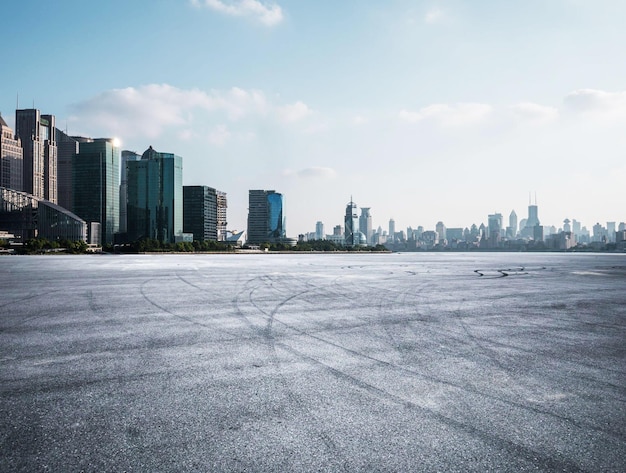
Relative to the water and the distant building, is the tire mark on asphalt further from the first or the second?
the distant building

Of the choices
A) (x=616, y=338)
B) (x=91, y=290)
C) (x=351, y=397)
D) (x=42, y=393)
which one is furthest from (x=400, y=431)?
(x=91, y=290)

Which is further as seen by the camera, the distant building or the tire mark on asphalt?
the distant building

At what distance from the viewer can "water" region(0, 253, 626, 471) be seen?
3957mm

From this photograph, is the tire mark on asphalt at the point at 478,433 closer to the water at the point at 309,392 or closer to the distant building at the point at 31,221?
the water at the point at 309,392

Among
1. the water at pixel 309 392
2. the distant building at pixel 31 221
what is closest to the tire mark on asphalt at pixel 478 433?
the water at pixel 309 392

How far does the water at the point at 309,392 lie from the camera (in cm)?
396

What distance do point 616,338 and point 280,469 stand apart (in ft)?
30.6

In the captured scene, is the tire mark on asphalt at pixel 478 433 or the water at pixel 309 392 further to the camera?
the water at pixel 309 392

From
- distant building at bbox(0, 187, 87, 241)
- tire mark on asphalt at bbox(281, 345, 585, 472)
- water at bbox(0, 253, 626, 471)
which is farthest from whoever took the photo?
distant building at bbox(0, 187, 87, 241)

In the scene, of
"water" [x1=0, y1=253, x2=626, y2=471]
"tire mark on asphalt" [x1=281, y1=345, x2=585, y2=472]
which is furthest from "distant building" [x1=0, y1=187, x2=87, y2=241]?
"tire mark on asphalt" [x1=281, y1=345, x2=585, y2=472]

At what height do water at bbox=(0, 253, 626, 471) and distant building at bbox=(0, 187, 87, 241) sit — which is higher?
distant building at bbox=(0, 187, 87, 241)

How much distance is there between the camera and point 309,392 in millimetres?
5625

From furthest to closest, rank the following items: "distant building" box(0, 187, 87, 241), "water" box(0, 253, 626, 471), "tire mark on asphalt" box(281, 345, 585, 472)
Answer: "distant building" box(0, 187, 87, 241), "water" box(0, 253, 626, 471), "tire mark on asphalt" box(281, 345, 585, 472)

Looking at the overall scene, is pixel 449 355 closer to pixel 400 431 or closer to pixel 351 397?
pixel 351 397
